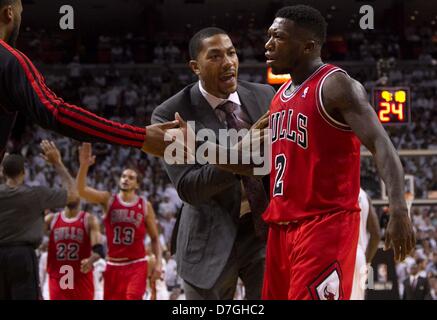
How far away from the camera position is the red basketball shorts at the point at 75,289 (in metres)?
8.30

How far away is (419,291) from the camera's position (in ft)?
34.9

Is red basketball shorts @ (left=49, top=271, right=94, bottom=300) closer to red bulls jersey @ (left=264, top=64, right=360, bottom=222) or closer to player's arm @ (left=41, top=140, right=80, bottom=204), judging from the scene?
player's arm @ (left=41, top=140, right=80, bottom=204)

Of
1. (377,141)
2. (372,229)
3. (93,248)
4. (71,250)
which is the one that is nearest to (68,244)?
(71,250)

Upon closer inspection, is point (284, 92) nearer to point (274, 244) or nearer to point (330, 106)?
point (330, 106)

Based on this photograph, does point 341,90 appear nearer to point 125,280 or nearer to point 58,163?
point 58,163

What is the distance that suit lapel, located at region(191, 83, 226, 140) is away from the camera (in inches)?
174

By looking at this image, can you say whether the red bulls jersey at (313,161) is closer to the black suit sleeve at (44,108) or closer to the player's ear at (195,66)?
the black suit sleeve at (44,108)

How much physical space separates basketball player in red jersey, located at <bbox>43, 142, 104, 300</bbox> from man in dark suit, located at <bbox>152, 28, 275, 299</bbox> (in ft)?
12.7

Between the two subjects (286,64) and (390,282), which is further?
(390,282)

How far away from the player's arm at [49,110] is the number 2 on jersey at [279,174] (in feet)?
2.26

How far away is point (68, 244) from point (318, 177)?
5.06 m

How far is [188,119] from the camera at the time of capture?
4465 mm
